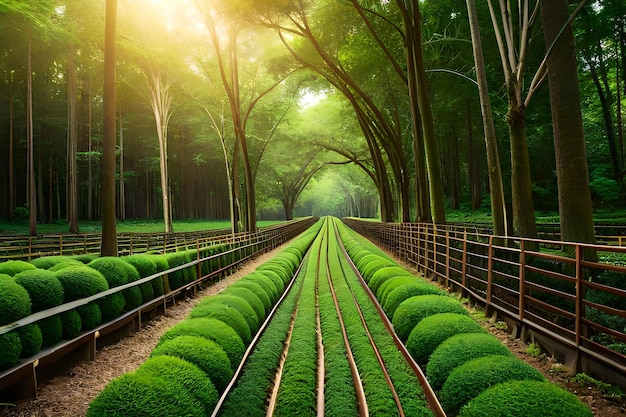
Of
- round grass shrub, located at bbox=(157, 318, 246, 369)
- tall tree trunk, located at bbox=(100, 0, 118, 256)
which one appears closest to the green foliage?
round grass shrub, located at bbox=(157, 318, 246, 369)

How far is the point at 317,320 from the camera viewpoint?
8.57 m

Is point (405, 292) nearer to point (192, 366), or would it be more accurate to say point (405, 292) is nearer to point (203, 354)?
point (203, 354)

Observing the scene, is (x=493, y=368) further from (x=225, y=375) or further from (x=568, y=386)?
(x=225, y=375)

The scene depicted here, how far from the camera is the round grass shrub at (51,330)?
193 inches

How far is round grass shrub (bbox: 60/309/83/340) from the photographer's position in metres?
5.30

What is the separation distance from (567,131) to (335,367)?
6621 millimetres

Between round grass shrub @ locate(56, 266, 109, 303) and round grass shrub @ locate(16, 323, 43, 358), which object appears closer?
round grass shrub @ locate(16, 323, 43, 358)

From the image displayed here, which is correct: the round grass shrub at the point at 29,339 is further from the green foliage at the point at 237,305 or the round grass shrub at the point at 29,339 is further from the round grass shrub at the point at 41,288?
the green foliage at the point at 237,305

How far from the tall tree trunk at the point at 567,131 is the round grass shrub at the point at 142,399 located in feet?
23.9

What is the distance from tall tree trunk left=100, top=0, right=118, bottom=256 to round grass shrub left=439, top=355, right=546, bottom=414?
8.71m

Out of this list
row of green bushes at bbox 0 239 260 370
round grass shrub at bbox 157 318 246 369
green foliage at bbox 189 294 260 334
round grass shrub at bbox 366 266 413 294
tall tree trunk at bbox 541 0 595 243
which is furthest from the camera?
round grass shrub at bbox 366 266 413 294

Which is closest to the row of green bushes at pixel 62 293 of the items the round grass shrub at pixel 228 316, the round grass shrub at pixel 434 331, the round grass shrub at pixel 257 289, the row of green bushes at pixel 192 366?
the row of green bushes at pixel 192 366

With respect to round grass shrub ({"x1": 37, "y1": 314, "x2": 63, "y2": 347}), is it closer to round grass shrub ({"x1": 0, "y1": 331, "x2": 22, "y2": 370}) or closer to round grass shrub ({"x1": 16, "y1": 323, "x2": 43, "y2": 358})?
round grass shrub ({"x1": 16, "y1": 323, "x2": 43, "y2": 358})

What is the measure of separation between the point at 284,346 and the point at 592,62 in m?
31.0
